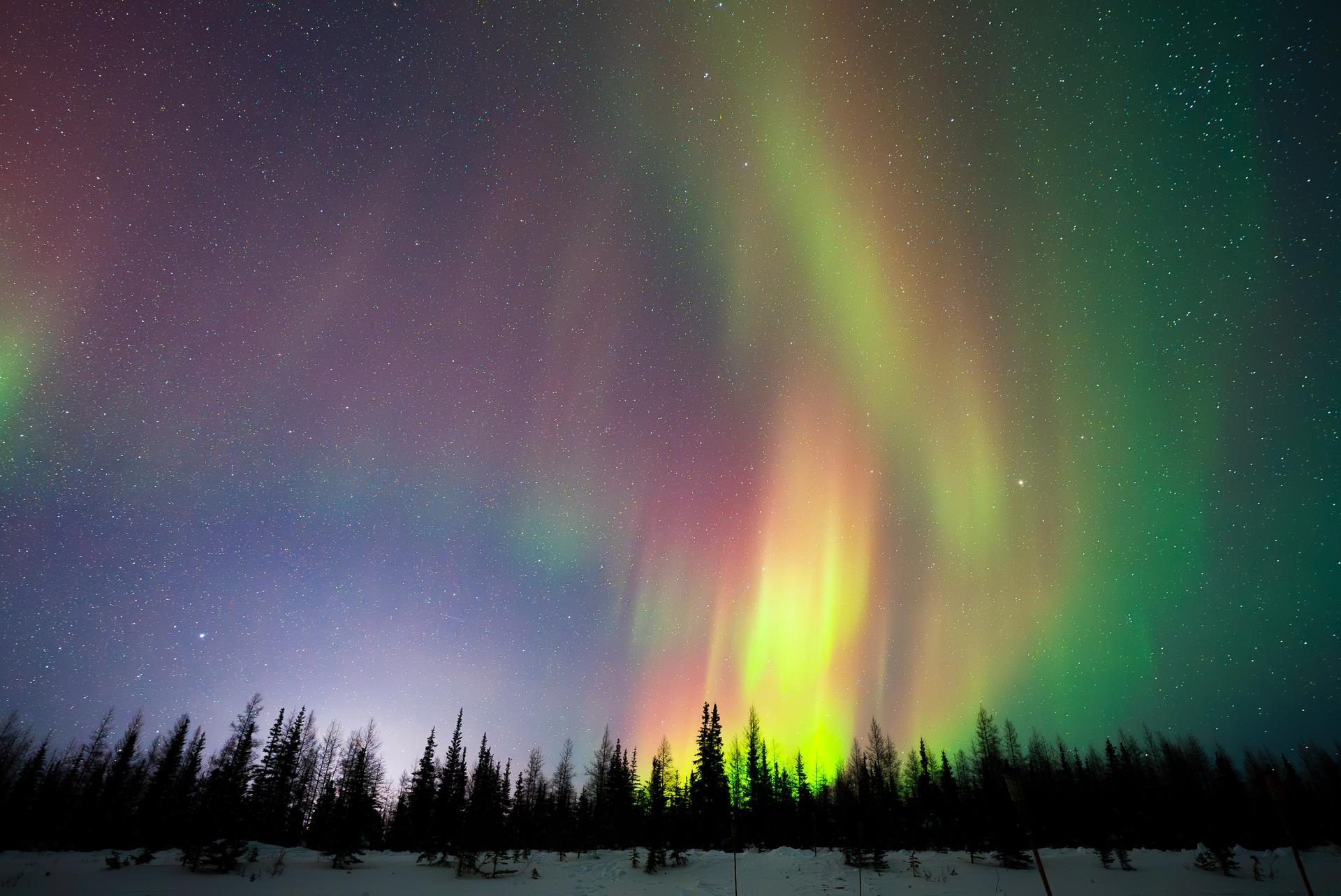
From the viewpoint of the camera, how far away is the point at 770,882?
91.1 feet

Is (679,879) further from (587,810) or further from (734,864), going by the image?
(587,810)

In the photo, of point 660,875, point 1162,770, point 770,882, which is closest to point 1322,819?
point 1162,770

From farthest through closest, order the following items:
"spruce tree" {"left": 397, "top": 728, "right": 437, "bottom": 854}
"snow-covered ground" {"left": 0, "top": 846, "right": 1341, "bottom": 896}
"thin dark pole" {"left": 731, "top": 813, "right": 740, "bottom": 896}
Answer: "spruce tree" {"left": 397, "top": 728, "right": 437, "bottom": 854}, "snow-covered ground" {"left": 0, "top": 846, "right": 1341, "bottom": 896}, "thin dark pole" {"left": 731, "top": 813, "right": 740, "bottom": 896}

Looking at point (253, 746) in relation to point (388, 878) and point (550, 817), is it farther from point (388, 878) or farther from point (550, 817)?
point (388, 878)

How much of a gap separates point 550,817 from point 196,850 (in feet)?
136

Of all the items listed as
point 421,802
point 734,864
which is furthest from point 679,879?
point 421,802

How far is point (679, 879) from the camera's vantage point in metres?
30.3

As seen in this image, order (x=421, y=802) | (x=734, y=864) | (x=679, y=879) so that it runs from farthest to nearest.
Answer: (x=421, y=802), (x=679, y=879), (x=734, y=864)

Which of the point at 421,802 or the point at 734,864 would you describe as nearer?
the point at 734,864

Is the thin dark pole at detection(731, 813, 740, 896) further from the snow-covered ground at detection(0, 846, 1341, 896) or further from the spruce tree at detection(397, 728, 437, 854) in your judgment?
the spruce tree at detection(397, 728, 437, 854)

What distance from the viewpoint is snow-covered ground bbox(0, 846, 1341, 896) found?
22.4 meters

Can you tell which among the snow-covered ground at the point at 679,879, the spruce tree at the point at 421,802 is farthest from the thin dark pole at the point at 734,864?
the spruce tree at the point at 421,802

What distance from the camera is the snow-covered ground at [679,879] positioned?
73.4 ft

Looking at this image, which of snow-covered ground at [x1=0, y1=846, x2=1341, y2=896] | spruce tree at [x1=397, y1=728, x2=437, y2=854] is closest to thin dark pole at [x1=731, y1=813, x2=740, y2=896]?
snow-covered ground at [x1=0, y1=846, x2=1341, y2=896]
